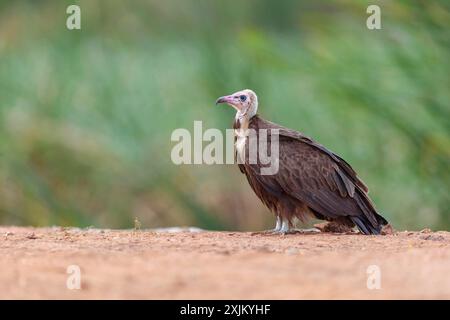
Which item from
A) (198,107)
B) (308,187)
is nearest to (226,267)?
(308,187)

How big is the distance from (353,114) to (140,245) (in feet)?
24.9

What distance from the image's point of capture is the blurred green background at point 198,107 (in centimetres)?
1496

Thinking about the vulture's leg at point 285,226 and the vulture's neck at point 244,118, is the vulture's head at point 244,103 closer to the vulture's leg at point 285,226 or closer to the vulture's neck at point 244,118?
the vulture's neck at point 244,118

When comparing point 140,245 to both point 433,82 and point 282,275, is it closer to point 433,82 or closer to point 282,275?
point 282,275

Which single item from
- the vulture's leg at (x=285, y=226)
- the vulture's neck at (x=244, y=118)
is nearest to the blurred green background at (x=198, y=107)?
Answer: the vulture's neck at (x=244, y=118)

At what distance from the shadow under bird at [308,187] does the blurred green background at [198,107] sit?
15.5ft

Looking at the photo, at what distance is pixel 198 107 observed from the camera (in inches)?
695

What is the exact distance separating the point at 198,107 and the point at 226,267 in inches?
413

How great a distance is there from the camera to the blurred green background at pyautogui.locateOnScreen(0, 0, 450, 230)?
49.1 feet

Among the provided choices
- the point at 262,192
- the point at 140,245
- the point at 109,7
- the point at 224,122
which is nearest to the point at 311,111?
the point at 224,122

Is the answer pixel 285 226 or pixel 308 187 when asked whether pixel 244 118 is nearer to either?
pixel 308 187

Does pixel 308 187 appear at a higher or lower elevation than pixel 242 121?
lower

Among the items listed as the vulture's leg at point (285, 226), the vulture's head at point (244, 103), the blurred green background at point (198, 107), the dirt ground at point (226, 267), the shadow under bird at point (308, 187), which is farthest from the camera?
the blurred green background at point (198, 107)

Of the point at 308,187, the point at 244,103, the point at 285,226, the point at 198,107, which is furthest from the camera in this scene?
the point at 198,107
